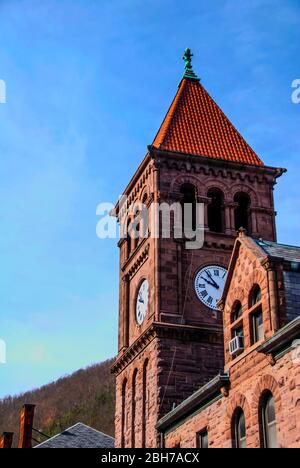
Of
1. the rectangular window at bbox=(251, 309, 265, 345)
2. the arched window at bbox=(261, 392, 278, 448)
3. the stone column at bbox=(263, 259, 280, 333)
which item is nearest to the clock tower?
the rectangular window at bbox=(251, 309, 265, 345)

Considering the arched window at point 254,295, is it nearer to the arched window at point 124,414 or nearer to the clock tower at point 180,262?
the clock tower at point 180,262

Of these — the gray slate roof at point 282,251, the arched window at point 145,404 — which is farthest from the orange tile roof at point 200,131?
the gray slate roof at point 282,251

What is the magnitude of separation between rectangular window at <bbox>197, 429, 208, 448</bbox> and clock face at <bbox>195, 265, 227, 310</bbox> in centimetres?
1069

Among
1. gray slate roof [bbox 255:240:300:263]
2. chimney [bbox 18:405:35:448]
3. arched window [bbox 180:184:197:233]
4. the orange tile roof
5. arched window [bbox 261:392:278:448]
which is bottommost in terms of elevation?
arched window [bbox 261:392:278:448]

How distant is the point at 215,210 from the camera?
133 ft

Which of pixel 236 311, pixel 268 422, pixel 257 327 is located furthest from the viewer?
pixel 236 311

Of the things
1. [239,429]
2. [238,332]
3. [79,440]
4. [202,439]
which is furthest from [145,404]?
[239,429]

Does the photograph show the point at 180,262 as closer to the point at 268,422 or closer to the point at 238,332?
the point at 238,332

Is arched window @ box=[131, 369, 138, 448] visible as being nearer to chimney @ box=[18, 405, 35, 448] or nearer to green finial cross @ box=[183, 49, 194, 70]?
chimney @ box=[18, 405, 35, 448]

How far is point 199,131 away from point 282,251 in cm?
1771

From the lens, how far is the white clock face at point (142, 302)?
38.0 meters

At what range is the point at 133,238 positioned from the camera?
41.8 metres

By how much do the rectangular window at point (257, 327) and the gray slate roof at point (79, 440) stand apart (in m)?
16.6

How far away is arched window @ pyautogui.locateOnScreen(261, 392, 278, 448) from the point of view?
21797 mm
